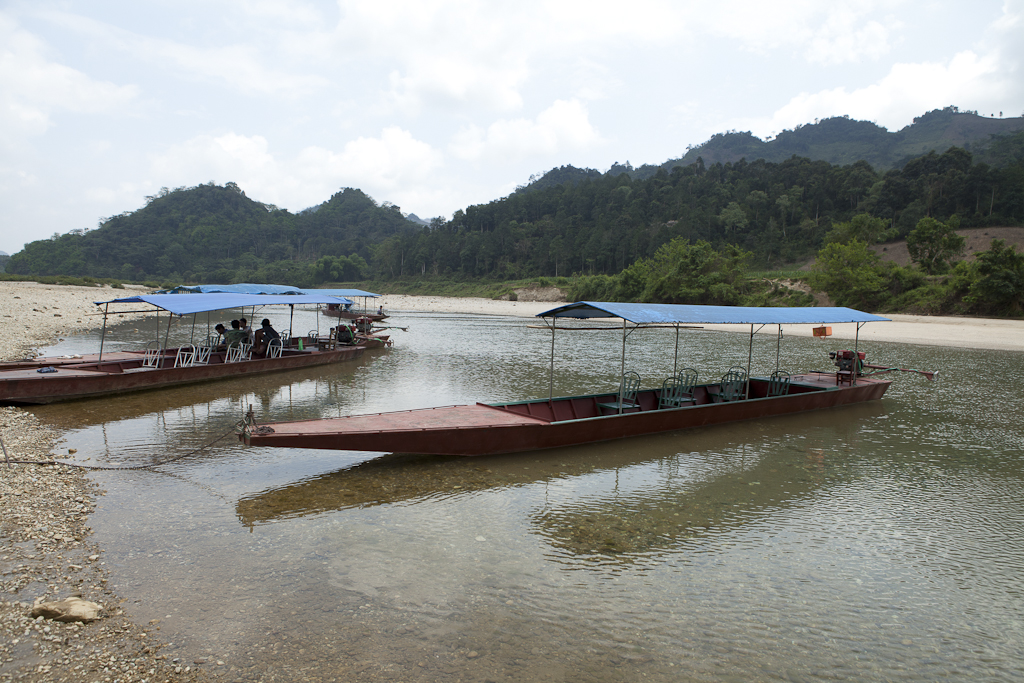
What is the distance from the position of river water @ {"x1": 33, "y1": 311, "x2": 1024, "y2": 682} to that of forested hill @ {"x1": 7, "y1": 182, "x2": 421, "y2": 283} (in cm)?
11652

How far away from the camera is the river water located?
5.20 meters

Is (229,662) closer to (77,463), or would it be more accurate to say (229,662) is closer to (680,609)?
(680,609)

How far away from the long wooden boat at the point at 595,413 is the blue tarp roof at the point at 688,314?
1.1 inches

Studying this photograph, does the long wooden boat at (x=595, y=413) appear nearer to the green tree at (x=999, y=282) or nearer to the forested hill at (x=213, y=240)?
the green tree at (x=999, y=282)

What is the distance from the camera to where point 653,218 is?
95562mm

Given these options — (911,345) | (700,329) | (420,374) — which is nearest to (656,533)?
(420,374)

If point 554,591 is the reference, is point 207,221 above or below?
above

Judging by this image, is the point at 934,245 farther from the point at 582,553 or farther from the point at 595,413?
the point at 582,553

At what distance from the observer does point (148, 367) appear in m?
16.7

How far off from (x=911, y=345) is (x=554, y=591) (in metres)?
33.5

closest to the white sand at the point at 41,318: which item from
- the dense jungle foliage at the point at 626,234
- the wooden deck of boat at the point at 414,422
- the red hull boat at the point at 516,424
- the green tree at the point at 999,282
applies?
the wooden deck of boat at the point at 414,422

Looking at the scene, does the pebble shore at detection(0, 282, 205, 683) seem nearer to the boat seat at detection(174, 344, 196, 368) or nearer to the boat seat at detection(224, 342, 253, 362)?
the boat seat at detection(174, 344, 196, 368)

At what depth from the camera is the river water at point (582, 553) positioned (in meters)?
5.20

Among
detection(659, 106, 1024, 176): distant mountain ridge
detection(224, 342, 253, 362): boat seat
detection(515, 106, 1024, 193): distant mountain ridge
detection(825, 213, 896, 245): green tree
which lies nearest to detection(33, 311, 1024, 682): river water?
detection(224, 342, 253, 362): boat seat
